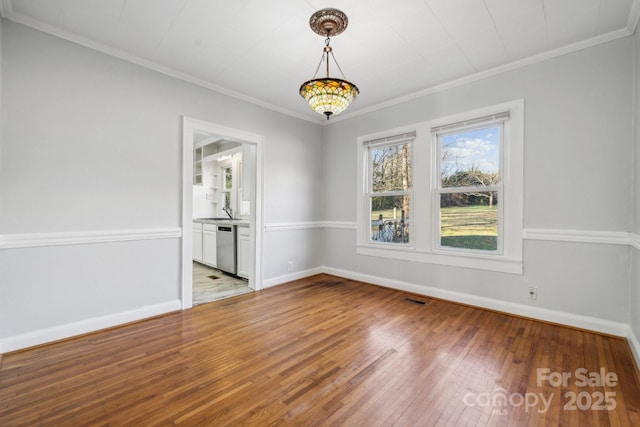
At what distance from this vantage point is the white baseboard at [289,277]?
4.12 metres

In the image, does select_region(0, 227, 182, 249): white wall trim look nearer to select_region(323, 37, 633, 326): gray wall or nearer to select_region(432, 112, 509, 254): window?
select_region(432, 112, 509, 254): window

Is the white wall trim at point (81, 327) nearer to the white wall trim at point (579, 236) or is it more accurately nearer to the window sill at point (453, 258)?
the window sill at point (453, 258)

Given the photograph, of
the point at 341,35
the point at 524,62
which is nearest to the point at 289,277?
the point at 341,35

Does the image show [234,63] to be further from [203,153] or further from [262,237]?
[203,153]

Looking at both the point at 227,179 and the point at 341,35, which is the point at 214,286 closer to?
the point at 227,179

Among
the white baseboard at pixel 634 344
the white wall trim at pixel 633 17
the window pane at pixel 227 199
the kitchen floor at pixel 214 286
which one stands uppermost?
the white wall trim at pixel 633 17

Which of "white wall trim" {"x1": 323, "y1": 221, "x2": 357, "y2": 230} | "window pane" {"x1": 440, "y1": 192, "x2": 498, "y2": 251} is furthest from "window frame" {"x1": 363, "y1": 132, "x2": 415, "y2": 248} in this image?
"window pane" {"x1": 440, "y1": 192, "x2": 498, "y2": 251}

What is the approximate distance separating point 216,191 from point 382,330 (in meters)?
5.20

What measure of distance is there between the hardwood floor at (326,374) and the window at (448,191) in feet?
2.76

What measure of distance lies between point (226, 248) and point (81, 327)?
93.5 inches

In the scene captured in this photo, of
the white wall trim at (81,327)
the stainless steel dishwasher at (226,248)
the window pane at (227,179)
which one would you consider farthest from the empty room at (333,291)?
the window pane at (227,179)

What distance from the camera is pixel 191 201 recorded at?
3311 mm

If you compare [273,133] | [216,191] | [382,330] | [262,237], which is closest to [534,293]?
[382,330]

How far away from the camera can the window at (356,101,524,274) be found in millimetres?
3053
